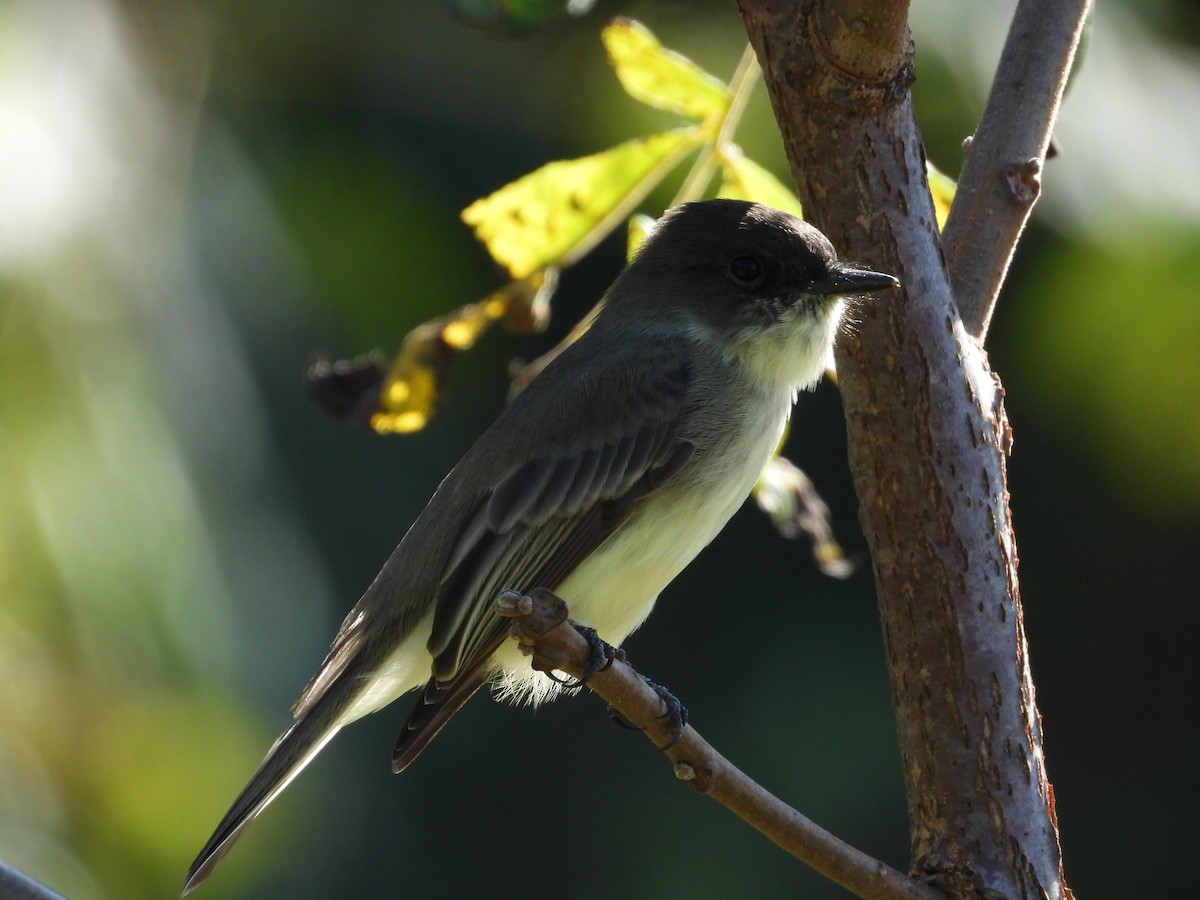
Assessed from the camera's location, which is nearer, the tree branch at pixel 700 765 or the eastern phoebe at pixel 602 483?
the tree branch at pixel 700 765

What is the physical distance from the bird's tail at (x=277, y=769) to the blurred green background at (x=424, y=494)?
37 centimetres

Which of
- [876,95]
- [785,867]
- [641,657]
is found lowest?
[785,867]

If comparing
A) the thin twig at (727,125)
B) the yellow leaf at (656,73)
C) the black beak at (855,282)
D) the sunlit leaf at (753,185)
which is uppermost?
the yellow leaf at (656,73)

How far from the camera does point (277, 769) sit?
2.83 metres

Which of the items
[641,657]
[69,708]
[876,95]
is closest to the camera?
[876,95]

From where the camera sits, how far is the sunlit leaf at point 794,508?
2826mm

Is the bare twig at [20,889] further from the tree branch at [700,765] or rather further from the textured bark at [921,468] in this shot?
the textured bark at [921,468]

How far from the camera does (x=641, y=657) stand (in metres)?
5.93

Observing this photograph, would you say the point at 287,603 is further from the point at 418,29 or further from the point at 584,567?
the point at 418,29

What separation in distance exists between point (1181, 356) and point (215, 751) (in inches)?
112

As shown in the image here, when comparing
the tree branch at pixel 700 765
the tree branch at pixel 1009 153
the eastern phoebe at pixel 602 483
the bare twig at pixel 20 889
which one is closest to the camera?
the bare twig at pixel 20 889

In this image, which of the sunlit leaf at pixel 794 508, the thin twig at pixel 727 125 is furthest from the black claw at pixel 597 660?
the thin twig at pixel 727 125

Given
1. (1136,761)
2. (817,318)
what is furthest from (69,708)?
(1136,761)

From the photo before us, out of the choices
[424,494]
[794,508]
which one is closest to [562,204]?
[794,508]
